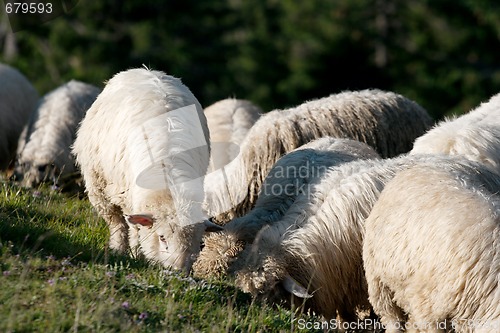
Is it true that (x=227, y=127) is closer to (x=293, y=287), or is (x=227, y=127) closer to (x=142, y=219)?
(x=142, y=219)

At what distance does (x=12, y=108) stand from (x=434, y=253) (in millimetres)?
8102

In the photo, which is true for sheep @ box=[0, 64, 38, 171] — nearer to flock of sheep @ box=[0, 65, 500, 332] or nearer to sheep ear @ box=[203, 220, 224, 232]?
flock of sheep @ box=[0, 65, 500, 332]

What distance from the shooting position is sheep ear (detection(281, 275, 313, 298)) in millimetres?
6467

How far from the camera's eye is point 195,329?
536 centimetres

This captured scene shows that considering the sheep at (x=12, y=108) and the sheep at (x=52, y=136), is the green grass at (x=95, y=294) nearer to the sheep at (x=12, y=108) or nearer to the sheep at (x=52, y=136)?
the sheep at (x=52, y=136)

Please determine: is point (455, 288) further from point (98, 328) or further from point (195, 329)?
point (98, 328)

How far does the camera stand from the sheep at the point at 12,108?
38.1 feet

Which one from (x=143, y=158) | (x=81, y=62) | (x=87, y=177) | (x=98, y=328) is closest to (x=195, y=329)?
(x=98, y=328)

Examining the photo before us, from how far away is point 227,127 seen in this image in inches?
440

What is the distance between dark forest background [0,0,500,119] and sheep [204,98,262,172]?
42.8 ft

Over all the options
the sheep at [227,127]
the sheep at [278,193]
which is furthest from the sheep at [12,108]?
the sheep at [278,193]

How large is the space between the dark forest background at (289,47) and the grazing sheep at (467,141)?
17.1 m

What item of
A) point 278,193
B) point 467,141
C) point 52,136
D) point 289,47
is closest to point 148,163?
point 278,193

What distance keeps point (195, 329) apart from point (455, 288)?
5.44 ft
